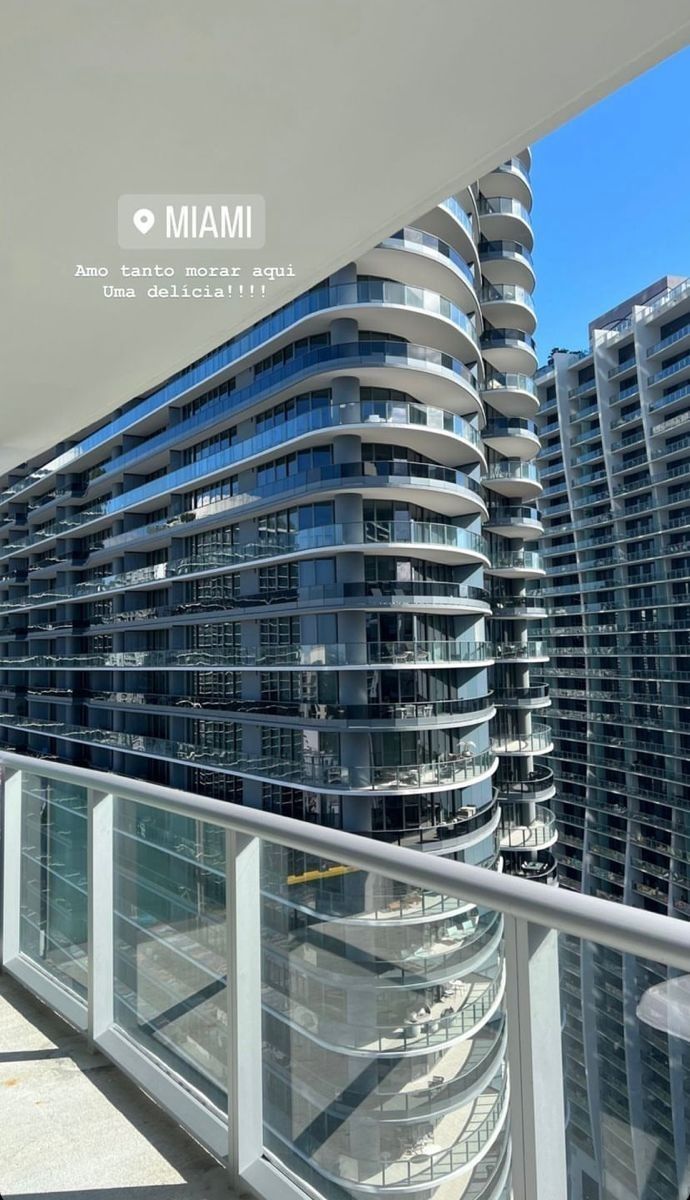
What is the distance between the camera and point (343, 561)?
62.5 feet

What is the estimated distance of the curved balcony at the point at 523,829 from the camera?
24641mm

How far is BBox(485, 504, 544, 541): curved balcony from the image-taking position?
26.2 meters

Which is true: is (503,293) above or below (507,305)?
above

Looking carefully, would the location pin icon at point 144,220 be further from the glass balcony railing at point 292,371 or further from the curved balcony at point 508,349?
the curved balcony at point 508,349

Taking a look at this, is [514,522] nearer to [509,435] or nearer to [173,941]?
[509,435]

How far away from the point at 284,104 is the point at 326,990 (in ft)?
6.08

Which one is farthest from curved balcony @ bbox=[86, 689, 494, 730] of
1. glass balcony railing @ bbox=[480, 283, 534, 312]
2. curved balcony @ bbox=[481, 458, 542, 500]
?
glass balcony railing @ bbox=[480, 283, 534, 312]

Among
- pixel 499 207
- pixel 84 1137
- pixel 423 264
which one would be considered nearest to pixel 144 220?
pixel 84 1137

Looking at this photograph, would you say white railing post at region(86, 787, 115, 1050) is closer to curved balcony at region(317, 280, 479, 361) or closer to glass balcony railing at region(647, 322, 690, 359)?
curved balcony at region(317, 280, 479, 361)

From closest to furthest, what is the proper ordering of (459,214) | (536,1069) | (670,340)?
(536,1069)
(459,214)
(670,340)

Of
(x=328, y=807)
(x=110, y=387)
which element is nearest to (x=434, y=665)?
(x=328, y=807)

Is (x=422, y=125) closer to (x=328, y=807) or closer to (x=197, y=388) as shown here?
(x=328, y=807)

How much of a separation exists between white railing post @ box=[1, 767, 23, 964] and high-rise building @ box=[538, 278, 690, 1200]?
35158mm

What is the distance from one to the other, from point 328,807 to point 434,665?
464cm
